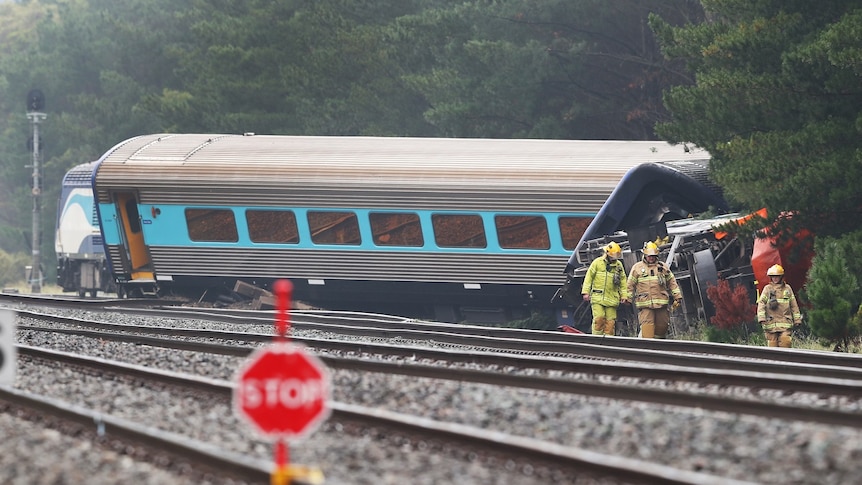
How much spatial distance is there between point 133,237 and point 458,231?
6.37 meters

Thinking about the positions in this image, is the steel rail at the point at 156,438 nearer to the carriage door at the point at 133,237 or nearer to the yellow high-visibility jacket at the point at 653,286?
the yellow high-visibility jacket at the point at 653,286

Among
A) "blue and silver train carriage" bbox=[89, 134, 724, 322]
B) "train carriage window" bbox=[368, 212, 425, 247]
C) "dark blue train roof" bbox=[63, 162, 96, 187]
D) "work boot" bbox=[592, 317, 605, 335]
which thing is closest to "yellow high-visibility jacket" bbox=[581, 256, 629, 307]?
"work boot" bbox=[592, 317, 605, 335]

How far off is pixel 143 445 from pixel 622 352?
626 cm

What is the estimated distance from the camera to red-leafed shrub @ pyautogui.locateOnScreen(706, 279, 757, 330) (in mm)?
16891

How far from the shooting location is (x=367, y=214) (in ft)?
73.5

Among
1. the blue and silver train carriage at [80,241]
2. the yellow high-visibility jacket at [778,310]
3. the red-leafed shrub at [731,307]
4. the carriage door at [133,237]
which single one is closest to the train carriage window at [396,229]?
the carriage door at [133,237]

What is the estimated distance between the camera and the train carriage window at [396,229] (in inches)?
872

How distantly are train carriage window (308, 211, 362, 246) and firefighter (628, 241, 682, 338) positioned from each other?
7.31m

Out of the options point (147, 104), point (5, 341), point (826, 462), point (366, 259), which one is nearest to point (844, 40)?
point (366, 259)

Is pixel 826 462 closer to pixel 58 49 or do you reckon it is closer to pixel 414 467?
pixel 414 467

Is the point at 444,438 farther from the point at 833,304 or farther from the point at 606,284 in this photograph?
the point at 606,284

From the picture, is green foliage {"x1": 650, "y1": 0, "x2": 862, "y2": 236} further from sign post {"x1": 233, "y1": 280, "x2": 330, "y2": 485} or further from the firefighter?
sign post {"x1": 233, "y1": 280, "x2": 330, "y2": 485}

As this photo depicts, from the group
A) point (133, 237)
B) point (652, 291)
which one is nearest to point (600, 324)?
point (652, 291)

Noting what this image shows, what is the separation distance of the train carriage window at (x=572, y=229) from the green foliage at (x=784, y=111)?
5.75 ft
